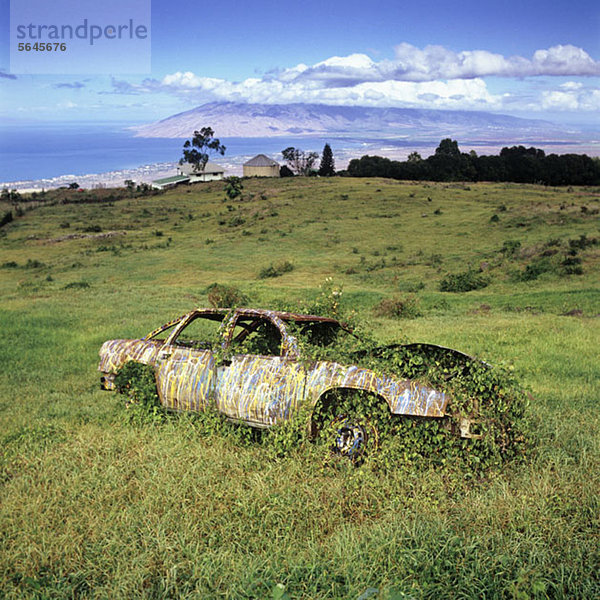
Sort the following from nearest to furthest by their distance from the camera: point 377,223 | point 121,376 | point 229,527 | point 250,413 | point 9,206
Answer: point 229,527 → point 250,413 → point 121,376 → point 377,223 → point 9,206

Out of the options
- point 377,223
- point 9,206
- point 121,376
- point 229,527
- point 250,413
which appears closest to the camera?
point 229,527

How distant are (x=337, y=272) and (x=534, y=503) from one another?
2322cm

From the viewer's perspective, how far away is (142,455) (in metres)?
5.21

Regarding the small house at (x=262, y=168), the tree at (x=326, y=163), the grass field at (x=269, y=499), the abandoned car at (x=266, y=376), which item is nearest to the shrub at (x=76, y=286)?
the grass field at (x=269, y=499)

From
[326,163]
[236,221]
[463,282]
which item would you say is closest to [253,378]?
[463,282]

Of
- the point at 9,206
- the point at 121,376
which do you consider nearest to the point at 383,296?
the point at 121,376

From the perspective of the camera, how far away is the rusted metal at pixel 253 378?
4.92 meters

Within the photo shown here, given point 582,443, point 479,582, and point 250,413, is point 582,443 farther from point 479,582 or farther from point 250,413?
point 250,413

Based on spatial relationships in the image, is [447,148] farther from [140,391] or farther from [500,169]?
[140,391]

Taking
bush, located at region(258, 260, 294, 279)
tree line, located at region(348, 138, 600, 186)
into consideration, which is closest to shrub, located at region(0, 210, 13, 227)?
bush, located at region(258, 260, 294, 279)

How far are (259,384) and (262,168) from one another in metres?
101

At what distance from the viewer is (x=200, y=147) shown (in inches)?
4028

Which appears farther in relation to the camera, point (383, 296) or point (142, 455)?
point (383, 296)

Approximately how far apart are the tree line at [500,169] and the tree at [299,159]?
911 inches
